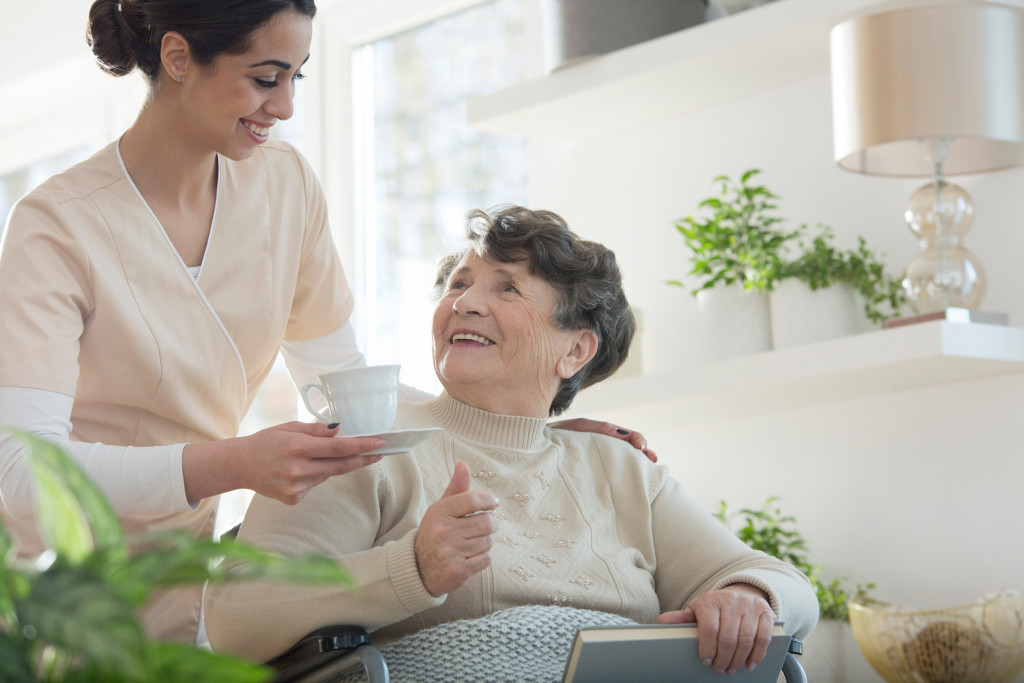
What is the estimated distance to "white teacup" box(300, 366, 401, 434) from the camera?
4.33 feet

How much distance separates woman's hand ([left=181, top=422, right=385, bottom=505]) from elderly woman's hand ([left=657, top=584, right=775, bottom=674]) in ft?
A: 1.44

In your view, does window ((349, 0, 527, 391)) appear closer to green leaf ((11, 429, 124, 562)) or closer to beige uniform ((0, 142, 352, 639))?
beige uniform ((0, 142, 352, 639))

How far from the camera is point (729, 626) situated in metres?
1.34

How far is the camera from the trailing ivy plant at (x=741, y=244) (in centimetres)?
255

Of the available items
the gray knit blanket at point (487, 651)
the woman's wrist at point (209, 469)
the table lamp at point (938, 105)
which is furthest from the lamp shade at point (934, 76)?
the woman's wrist at point (209, 469)

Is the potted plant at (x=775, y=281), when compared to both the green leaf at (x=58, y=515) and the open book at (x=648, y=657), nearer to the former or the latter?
the open book at (x=648, y=657)

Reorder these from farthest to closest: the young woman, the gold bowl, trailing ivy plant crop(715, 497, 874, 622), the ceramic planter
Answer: the ceramic planter → trailing ivy plant crop(715, 497, 874, 622) → the gold bowl → the young woman

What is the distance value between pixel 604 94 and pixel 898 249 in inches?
32.1

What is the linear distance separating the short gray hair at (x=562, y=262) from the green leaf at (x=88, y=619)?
4.39 feet

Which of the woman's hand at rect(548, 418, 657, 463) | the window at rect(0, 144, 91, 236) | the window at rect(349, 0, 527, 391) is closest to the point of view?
the woman's hand at rect(548, 418, 657, 463)

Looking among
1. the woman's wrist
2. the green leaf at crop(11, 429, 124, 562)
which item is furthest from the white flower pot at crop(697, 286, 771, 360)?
the green leaf at crop(11, 429, 124, 562)

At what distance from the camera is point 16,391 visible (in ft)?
4.70

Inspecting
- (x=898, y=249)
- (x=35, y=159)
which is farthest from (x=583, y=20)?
(x=35, y=159)

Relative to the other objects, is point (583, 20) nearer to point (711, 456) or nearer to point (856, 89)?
point (856, 89)
